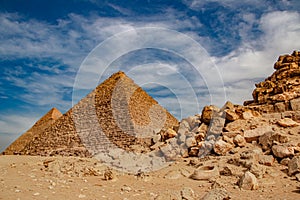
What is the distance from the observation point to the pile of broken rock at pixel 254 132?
20.6 feet

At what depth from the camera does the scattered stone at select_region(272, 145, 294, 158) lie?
20.6 ft

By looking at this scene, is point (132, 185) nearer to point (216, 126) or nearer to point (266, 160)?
point (266, 160)

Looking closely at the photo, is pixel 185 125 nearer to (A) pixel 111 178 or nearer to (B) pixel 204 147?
(B) pixel 204 147

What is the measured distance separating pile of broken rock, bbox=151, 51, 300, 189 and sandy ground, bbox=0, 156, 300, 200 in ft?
0.87

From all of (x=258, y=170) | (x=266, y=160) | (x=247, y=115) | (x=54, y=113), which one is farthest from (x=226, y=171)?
(x=54, y=113)

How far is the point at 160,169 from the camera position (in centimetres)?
777

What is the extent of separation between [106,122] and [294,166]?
15.0 metres

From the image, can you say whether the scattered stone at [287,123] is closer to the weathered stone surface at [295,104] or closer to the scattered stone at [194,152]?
the weathered stone surface at [295,104]

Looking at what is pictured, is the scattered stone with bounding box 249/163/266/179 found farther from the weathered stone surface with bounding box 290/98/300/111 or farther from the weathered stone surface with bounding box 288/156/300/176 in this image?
the weathered stone surface with bounding box 290/98/300/111

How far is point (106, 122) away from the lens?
1928cm

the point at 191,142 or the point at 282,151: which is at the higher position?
the point at 191,142

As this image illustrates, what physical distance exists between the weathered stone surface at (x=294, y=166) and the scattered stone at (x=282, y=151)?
535 mm

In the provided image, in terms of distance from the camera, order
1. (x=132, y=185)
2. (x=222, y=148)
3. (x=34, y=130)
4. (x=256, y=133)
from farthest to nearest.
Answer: (x=34, y=130)
(x=256, y=133)
(x=222, y=148)
(x=132, y=185)

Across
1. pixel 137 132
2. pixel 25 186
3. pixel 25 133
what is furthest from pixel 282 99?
pixel 25 133
